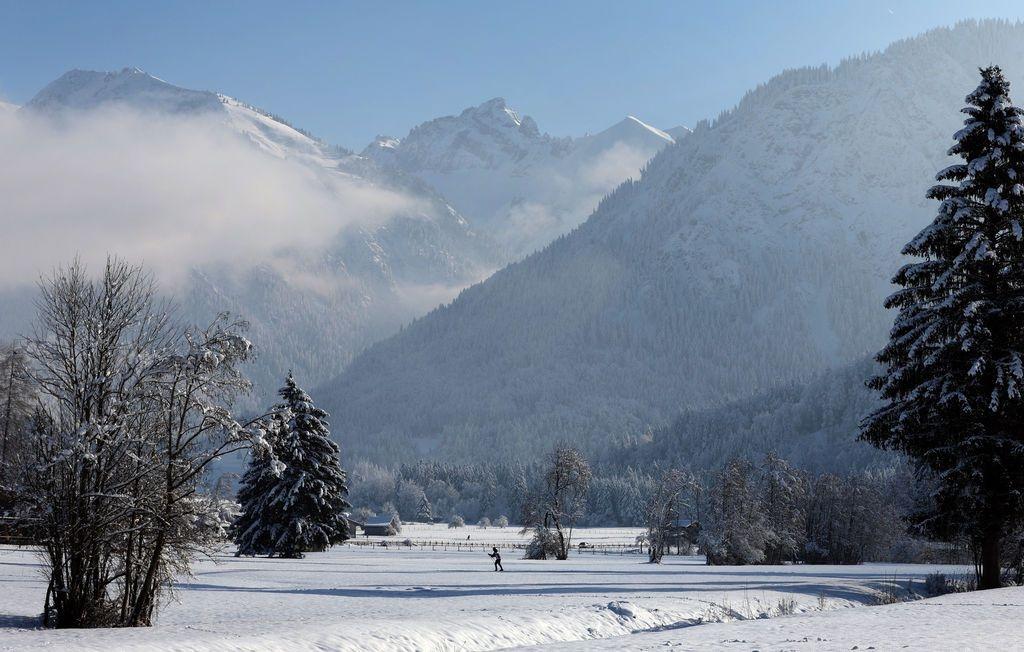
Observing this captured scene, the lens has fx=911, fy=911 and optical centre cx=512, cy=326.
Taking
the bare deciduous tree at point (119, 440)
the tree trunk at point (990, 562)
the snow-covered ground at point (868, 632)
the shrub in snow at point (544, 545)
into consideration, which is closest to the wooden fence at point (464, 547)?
the shrub in snow at point (544, 545)

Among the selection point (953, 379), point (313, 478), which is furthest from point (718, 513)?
point (953, 379)

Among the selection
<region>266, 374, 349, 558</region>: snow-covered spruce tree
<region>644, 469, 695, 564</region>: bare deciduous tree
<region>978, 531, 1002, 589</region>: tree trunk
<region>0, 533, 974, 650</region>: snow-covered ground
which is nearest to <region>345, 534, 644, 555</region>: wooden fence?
<region>644, 469, 695, 564</region>: bare deciduous tree

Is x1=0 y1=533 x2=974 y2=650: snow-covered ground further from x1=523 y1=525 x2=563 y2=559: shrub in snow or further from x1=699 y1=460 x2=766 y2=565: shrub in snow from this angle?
x1=699 y1=460 x2=766 y2=565: shrub in snow

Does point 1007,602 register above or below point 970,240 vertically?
below

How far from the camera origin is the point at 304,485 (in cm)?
5341

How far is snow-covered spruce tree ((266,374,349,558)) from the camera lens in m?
53.2

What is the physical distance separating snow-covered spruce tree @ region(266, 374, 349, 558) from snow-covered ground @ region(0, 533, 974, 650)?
12.5 m

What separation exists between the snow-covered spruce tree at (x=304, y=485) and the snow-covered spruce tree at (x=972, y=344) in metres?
34.6

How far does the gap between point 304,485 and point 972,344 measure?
126 feet

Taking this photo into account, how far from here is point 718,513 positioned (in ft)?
243

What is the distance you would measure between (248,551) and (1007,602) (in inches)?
1731

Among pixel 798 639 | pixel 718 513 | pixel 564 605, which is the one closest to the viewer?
pixel 798 639

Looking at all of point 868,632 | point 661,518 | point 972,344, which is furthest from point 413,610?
point 661,518

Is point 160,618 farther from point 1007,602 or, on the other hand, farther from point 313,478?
point 313,478
